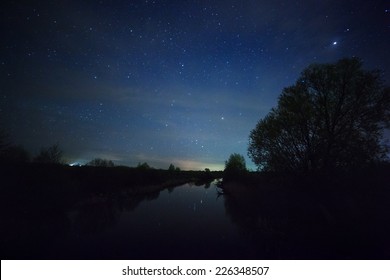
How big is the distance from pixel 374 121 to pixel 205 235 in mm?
13824

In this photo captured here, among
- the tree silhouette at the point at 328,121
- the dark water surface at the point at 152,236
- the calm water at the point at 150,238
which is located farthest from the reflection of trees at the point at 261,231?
the tree silhouette at the point at 328,121

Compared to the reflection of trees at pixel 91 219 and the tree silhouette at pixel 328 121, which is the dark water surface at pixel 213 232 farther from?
the tree silhouette at pixel 328 121

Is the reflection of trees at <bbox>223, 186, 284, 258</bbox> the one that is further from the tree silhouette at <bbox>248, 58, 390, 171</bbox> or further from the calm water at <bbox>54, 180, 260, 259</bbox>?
the tree silhouette at <bbox>248, 58, 390, 171</bbox>

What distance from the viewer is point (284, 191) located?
65.8ft

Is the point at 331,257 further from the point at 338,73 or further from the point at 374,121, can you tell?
the point at 338,73

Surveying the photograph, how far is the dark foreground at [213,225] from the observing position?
32.5ft

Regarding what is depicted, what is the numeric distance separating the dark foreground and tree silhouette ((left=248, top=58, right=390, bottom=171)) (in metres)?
1.37

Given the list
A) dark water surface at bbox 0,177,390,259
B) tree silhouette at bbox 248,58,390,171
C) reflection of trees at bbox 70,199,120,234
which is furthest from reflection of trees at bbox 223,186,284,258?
reflection of trees at bbox 70,199,120,234

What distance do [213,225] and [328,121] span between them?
38.2 feet

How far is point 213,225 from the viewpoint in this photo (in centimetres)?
1587

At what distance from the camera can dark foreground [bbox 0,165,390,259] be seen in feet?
32.5

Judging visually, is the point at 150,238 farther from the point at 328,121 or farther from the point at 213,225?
the point at 328,121
